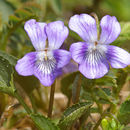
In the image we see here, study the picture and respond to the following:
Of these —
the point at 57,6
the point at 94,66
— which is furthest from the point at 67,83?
the point at 57,6

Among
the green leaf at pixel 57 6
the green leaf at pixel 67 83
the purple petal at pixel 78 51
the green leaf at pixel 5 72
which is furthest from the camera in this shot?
the green leaf at pixel 57 6

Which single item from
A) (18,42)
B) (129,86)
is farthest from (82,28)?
(129,86)

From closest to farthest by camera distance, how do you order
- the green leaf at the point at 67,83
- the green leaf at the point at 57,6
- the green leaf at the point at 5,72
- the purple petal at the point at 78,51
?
the purple petal at the point at 78,51
the green leaf at the point at 5,72
the green leaf at the point at 67,83
the green leaf at the point at 57,6

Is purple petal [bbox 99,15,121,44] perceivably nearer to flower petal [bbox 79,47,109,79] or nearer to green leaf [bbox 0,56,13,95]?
flower petal [bbox 79,47,109,79]

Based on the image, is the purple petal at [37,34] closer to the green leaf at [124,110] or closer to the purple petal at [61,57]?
the purple petal at [61,57]

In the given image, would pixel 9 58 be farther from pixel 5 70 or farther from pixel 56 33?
pixel 56 33

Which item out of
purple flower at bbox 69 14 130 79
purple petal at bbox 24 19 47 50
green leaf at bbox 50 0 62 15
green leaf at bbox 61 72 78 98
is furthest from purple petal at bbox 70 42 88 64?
green leaf at bbox 50 0 62 15

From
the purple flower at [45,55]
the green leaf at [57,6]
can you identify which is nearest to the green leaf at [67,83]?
the purple flower at [45,55]
